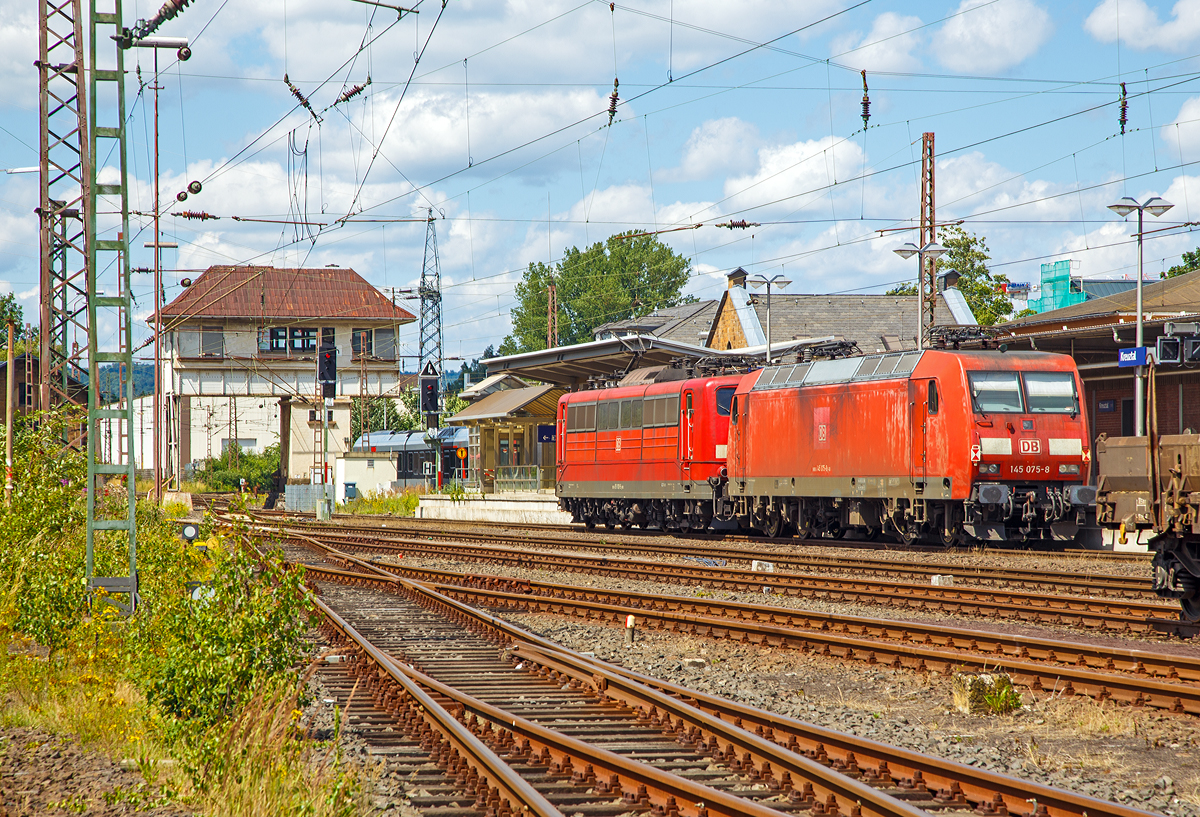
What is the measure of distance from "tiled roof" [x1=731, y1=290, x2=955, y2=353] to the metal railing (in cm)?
1440

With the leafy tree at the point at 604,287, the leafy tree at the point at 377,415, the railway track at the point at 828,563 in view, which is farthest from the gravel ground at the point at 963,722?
the leafy tree at the point at 604,287

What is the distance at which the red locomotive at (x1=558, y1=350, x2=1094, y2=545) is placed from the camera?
1983 centimetres

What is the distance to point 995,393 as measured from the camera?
19953 millimetres

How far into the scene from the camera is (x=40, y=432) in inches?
640

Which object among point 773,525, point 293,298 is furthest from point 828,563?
point 293,298

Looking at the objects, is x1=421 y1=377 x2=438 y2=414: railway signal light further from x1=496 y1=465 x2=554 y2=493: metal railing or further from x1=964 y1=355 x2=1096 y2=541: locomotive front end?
x1=964 y1=355 x2=1096 y2=541: locomotive front end

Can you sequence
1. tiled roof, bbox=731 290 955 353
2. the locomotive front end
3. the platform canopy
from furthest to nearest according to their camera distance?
tiled roof, bbox=731 290 955 353 → the platform canopy → the locomotive front end

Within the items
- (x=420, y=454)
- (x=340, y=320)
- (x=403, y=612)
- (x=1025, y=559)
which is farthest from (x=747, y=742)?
(x=340, y=320)

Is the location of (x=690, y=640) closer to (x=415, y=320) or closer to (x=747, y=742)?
(x=747, y=742)

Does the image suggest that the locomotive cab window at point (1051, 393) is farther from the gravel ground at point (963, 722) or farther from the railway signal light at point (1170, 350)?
the gravel ground at point (963, 722)

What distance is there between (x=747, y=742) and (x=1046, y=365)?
15.3 meters

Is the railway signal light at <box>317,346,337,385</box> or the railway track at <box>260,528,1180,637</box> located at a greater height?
the railway signal light at <box>317,346,337,385</box>

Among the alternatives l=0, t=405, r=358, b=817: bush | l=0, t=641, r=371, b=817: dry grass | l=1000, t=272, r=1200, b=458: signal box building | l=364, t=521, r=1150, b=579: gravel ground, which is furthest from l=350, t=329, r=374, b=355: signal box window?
l=0, t=641, r=371, b=817: dry grass

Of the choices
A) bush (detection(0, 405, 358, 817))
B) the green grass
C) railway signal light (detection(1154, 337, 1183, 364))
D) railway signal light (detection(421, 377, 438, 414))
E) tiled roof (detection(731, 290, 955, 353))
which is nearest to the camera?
bush (detection(0, 405, 358, 817))
